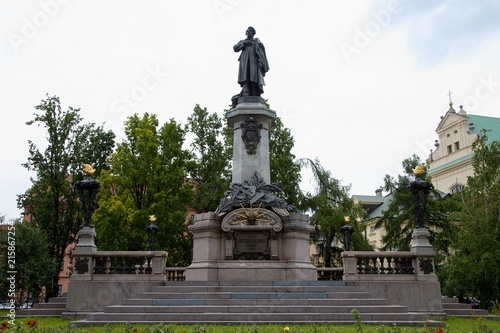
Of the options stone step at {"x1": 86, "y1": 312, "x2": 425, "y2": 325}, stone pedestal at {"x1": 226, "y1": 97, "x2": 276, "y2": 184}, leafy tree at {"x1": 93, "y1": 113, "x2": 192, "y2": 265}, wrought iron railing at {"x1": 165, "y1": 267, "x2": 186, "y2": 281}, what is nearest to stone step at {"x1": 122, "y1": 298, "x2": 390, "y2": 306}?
stone step at {"x1": 86, "y1": 312, "x2": 425, "y2": 325}

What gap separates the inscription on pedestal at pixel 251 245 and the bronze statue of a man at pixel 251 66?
21.0ft

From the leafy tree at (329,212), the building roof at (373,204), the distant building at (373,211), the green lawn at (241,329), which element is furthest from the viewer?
the building roof at (373,204)

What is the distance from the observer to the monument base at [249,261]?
17.4 metres

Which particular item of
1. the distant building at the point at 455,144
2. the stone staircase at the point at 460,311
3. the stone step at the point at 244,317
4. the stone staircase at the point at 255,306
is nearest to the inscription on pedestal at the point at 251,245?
the stone staircase at the point at 255,306

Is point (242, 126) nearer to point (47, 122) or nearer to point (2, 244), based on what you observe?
point (2, 244)

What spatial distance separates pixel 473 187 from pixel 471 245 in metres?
5.37

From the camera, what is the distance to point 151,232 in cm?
2633

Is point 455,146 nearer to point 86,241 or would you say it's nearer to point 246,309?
point 86,241

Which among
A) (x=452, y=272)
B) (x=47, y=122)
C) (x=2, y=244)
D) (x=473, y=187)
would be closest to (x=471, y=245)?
(x=452, y=272)

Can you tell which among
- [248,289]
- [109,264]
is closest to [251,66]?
[248,289]

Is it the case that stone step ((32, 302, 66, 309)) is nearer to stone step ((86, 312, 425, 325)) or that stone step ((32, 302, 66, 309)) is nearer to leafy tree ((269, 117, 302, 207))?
→ stone step ((86, 312, 425, 325))

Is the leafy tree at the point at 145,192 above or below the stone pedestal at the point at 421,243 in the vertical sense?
above

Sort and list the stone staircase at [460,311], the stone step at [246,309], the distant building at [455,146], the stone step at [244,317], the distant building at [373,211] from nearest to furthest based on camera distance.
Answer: the stone step at [244,317] < the stone step at [246,309] < the stone staircase at [460,311] < the distant building at [455,146] < the distant building at [373,211]

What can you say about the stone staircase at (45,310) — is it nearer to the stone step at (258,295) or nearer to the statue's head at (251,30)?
the stone step at (258,295)
